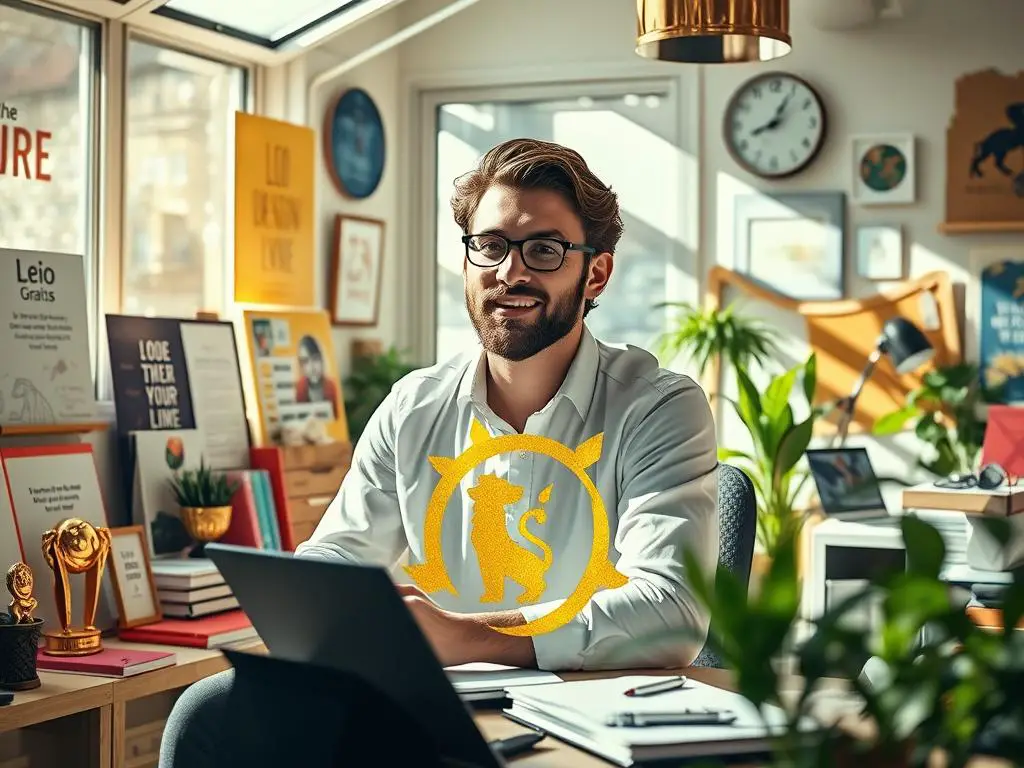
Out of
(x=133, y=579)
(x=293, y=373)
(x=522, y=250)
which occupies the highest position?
(x=522, y=250)

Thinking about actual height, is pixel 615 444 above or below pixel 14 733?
above

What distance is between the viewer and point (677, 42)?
8.63 feet

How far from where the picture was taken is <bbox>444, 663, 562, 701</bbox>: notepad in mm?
1506

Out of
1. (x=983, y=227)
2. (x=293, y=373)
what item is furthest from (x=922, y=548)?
(x=983, y=227)

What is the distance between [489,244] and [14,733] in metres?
1.66

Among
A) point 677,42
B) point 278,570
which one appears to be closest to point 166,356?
point 677,42

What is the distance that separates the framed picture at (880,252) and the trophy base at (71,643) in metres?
2.88

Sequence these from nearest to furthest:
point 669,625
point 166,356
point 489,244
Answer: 1. point 669,625
2. point 489,244
3. point 166,356

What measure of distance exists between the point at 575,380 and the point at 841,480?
212 cm

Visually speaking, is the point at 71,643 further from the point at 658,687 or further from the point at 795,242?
the point at 795,242

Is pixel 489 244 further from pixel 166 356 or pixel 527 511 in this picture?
pixel 166 356

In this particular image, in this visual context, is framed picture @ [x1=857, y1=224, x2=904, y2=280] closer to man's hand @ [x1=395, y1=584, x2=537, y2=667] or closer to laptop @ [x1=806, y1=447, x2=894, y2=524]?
laptop @ [x1=806, y1=447, x2=894, y2=524]

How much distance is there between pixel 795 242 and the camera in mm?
4594

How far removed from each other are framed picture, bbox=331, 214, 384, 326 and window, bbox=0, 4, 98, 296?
1.11m
